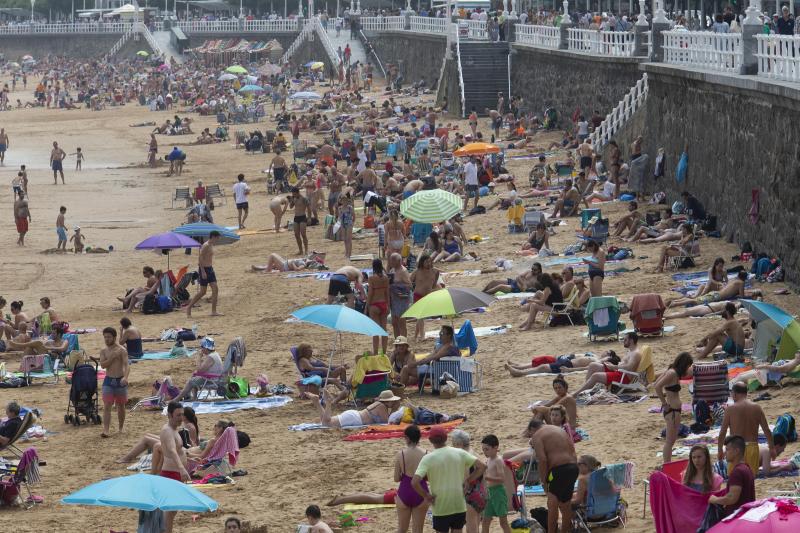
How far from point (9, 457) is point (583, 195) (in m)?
16.3

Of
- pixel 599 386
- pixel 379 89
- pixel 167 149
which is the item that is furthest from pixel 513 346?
pixel 379 89

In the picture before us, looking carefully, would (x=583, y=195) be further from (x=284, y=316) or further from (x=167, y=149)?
(x=167, y=149)

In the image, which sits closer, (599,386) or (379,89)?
(599,386)

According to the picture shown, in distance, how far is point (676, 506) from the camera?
977 centimetres

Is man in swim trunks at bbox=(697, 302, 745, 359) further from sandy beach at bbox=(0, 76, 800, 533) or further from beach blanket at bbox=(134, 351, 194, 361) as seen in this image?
beach blanket at bbox=(134, 351, 194, 361)

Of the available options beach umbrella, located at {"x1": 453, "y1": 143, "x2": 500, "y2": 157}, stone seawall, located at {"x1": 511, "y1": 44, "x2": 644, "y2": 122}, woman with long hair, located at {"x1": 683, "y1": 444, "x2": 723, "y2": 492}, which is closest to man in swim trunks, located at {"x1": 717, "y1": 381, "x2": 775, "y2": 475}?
woman with long hair, located at {"x1": 683, "y1": 444, "x2": 723, "y2": 492}

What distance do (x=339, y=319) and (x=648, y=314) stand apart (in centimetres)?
398

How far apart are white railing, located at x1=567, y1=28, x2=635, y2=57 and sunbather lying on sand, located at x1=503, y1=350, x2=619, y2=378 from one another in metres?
16.8

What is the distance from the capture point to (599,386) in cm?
1489

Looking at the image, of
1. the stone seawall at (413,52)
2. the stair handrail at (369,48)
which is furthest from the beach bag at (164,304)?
the stair handrail at (369,48)

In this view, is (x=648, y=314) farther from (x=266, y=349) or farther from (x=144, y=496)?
(x=144, y=496)

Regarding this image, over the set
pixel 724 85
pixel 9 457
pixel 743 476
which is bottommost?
pixel 9 457

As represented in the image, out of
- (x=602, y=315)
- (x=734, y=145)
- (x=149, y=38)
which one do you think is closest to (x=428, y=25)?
(x=149, y=38)

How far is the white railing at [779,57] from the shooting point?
769 inches
